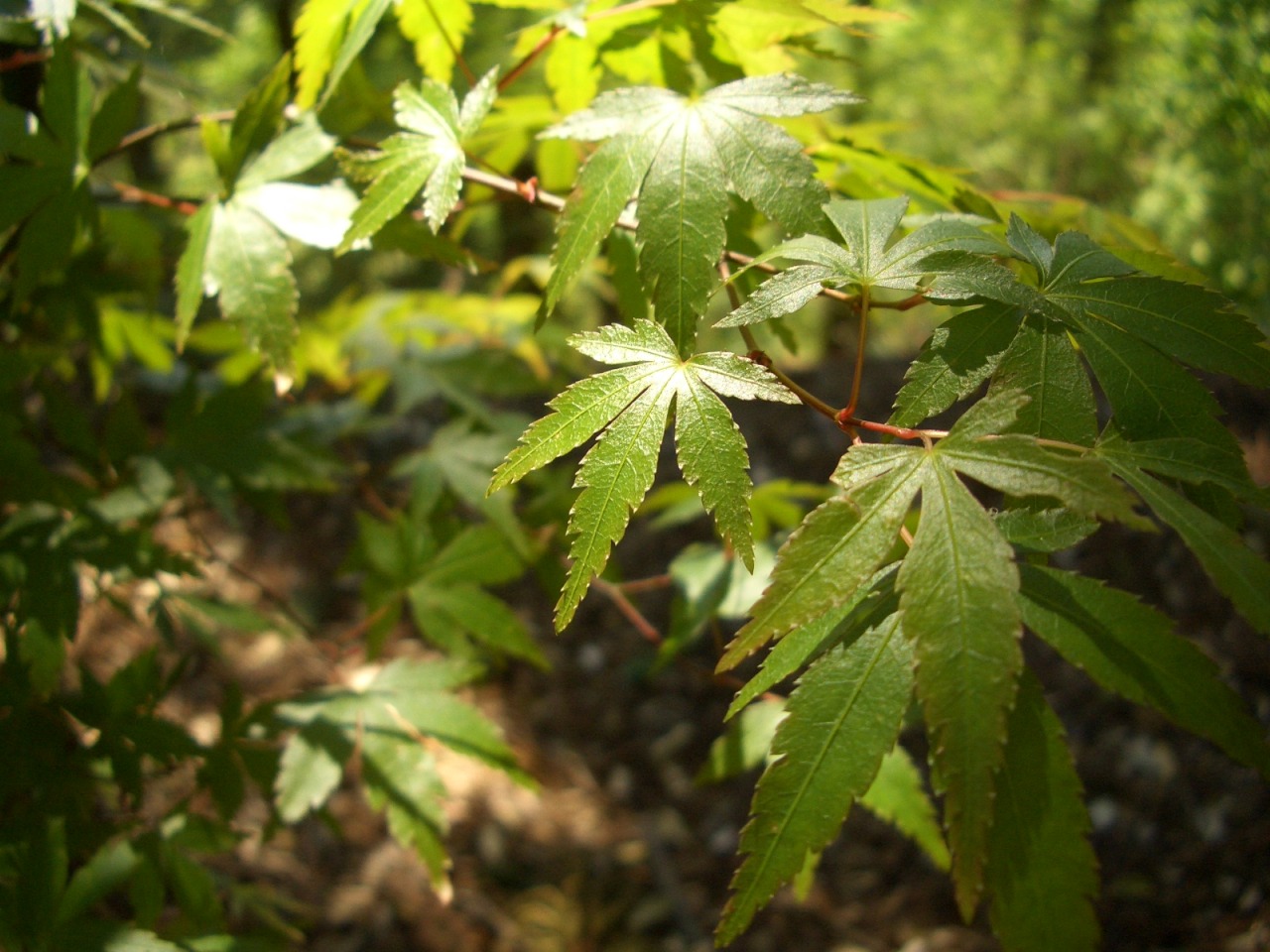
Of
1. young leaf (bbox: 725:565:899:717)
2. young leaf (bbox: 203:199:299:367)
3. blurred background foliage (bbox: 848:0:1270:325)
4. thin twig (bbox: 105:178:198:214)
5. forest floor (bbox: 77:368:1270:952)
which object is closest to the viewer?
young leaf (bbox: 725:565:899:717)

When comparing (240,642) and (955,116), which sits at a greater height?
(955,116)

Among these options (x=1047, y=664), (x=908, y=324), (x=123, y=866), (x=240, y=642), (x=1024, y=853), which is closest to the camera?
(x=1024, y=853)

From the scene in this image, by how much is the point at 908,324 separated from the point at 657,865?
2.87 meters

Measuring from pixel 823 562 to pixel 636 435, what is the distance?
0.49ft

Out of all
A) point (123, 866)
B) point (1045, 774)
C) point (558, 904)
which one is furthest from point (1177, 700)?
point (558, 904)

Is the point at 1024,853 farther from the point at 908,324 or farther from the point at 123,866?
the point at 908,324

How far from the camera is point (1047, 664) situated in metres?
1.95

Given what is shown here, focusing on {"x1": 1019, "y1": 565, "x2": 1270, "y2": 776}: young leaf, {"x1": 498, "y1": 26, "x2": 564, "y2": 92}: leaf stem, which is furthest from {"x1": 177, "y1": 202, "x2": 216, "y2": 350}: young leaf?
{"x1": 1019, "y1": 565, "x2": 1270, "y2": 776}: young leaf

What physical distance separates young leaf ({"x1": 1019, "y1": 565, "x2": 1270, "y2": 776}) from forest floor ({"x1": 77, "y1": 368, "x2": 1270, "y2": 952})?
987 mm

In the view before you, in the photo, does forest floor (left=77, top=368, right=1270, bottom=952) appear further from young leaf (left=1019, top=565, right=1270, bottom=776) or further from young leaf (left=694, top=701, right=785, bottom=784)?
young leaf (left=1019, top=565, right=1270, bottom=776)

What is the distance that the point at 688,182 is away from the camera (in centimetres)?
62

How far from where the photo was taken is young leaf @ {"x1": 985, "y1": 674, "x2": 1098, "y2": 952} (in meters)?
0.45

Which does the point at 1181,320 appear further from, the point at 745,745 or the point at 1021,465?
the point at 745,745

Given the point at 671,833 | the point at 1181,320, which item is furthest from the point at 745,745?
the point at 671,833
